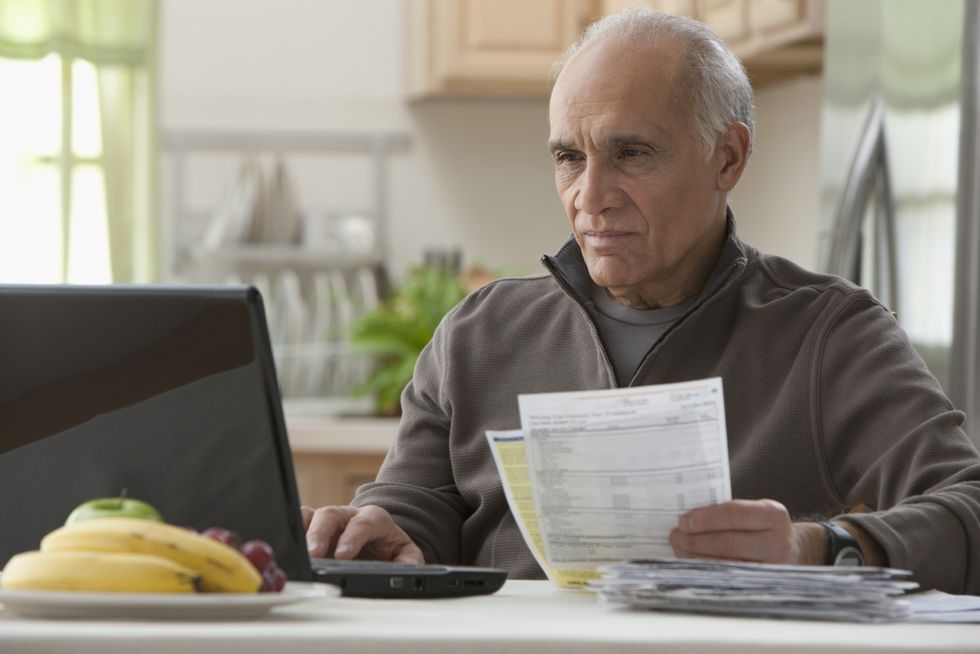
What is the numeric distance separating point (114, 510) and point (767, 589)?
46cm

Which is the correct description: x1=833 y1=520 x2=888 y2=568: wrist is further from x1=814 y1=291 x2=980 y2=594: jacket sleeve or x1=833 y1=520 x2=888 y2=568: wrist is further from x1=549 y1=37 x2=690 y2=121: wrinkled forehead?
x1=549 y1=37 x2=690 y2=121: wrinkled forehead

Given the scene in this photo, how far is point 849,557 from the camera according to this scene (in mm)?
1278

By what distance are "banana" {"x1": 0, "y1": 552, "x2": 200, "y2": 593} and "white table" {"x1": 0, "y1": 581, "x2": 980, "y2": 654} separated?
1.1 inches

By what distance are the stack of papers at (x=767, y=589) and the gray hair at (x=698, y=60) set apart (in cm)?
74

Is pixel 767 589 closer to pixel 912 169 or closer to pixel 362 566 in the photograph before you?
pixel 362 566

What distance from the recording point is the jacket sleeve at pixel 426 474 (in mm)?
→ 1690

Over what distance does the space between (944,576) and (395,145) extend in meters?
3.51

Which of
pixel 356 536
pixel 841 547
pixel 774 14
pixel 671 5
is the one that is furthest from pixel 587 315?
pixel 671 5

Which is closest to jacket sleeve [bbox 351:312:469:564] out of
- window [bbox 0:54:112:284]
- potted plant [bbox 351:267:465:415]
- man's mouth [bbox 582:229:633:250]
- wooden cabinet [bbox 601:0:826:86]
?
man's mouth [bbox 582:229:633:250]

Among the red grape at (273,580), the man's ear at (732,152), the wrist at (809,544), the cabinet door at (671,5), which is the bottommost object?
the wrist at (809,544)

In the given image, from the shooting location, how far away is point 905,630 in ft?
3.33

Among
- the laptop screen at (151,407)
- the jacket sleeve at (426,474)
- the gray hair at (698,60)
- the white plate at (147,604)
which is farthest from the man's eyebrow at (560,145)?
the white plate at (147,604)

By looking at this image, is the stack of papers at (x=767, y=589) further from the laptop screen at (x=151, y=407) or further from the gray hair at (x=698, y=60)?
the gray hair at (x=698, y=60)

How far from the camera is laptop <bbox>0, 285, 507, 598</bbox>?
1.09 m
